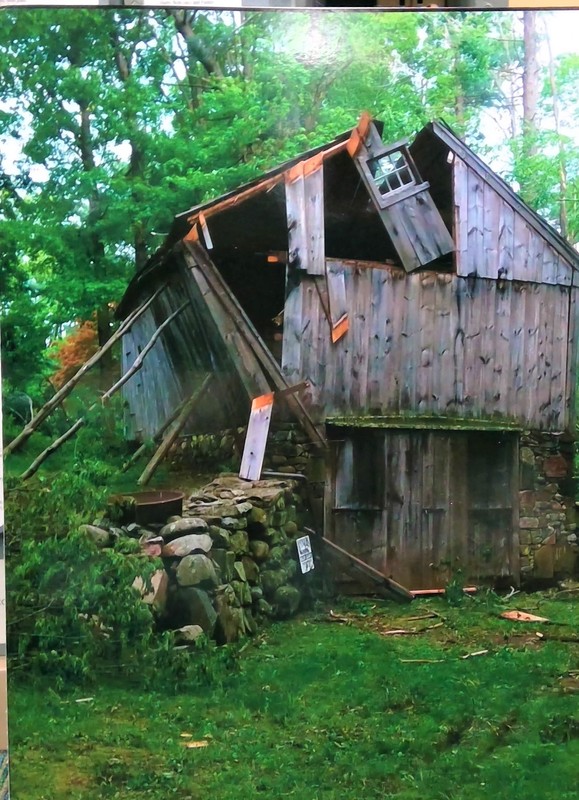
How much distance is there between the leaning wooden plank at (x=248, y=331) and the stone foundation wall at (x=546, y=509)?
30.7 inches

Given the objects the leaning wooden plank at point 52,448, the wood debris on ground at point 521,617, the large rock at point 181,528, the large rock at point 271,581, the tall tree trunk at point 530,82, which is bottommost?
the wood debris on ground at point 521,617

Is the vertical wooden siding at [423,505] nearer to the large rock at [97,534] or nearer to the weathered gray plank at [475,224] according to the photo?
the weathered gray plank at [475,224]

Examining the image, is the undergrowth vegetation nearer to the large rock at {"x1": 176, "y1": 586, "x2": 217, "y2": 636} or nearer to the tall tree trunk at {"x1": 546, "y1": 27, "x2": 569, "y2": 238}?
the large rock at {"x1": 176, "y1": 586, "x2": 217, "y2": 636}

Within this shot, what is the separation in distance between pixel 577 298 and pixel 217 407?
142cm

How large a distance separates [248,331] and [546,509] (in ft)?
4.25

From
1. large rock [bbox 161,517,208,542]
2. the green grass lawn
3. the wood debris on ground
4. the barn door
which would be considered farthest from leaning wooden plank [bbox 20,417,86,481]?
the wood debris on ground

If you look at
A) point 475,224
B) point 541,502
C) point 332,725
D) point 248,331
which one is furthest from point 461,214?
point 332,725

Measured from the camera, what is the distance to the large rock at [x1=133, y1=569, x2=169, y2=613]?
2.50 meters

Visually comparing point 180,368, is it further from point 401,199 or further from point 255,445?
point 401,199

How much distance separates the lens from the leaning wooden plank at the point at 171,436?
255 centimetres

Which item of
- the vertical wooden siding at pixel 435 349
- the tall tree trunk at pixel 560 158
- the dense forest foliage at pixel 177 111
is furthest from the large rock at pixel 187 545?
the tall tree trunk at pixel 560 158

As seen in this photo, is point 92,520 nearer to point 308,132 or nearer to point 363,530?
point 363,530

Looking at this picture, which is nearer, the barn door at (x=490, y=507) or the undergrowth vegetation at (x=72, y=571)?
the undergrowth vegetation at (x=72, y=571)

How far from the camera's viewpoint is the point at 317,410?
258 cm
